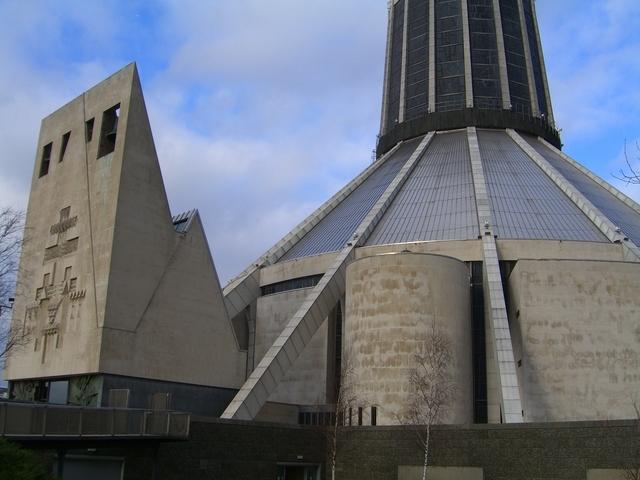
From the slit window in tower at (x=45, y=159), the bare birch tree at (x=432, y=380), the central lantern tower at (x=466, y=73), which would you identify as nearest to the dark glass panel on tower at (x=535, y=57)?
the central lantern tower at (x=466, y=73)

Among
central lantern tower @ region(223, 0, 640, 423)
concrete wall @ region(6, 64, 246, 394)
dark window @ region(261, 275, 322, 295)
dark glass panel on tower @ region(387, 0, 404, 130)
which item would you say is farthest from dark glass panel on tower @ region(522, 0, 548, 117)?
concrete wall @ region(6, 64, 246, 394)

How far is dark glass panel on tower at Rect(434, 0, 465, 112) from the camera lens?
49.6 metres

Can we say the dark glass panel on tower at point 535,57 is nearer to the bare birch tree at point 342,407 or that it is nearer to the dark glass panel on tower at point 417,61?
the dark glass panel on tower at point 417,61

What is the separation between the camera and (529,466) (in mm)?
22250

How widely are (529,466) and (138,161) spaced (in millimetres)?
18571

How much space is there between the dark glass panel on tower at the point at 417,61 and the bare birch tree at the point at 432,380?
2345 cm

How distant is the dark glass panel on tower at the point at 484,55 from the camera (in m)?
49.1

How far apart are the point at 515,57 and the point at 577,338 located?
26.1 m

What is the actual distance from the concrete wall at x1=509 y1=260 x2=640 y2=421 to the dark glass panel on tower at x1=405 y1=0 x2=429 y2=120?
21423 mm

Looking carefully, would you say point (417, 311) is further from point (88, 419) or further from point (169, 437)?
point (88, 419)

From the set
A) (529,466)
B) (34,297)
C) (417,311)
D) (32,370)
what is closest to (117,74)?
(34,297)

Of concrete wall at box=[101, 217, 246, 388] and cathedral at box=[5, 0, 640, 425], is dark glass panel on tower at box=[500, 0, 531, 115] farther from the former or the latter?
concrete wall at box=[101, 217, 246, 388]

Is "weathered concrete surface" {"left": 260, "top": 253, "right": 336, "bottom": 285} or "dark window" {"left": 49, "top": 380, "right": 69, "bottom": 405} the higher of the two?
"weathered concrete surface" {"left": 260, "top": 253, "right": 336, "bottom": 285}

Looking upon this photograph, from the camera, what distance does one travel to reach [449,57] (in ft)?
166
